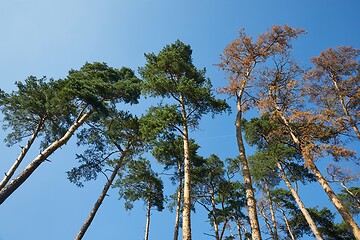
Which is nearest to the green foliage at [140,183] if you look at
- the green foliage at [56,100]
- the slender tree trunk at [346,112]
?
the green foliage at [56,100]

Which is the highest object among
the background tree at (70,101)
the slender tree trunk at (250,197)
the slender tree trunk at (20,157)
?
the background tree at (70,101)

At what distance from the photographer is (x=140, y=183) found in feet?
58.4

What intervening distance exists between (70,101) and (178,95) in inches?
256

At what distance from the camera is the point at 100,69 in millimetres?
17594

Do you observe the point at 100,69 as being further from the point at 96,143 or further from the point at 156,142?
the point at 156,142

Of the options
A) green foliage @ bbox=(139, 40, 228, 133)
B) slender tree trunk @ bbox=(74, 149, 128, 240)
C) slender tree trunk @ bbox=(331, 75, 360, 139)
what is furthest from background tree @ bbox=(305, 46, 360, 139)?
slender tree trunk @ bbox=(74, 149, 128, 240)

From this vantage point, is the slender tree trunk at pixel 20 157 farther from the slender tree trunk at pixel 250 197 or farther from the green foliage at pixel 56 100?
the slender tree trunk at pixel 250 197

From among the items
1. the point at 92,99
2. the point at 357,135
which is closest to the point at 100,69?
the point at 92,99

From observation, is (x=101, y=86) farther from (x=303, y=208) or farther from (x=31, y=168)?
(x=303, y=208)

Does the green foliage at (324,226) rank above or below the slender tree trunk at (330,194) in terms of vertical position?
above

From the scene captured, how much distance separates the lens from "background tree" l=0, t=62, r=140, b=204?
12727 millimetres

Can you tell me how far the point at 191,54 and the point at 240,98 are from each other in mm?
5793

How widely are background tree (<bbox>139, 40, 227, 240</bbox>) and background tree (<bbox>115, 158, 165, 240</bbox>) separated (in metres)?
6.28

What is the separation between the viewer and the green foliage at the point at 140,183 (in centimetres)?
1743
